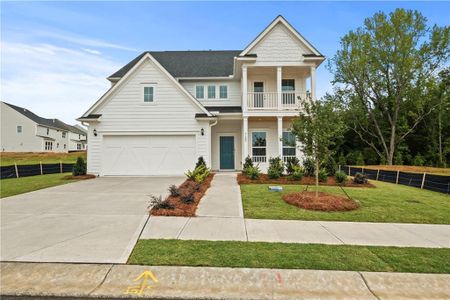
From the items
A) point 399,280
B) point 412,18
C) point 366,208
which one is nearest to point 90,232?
point 399,280

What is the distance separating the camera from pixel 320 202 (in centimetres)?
725

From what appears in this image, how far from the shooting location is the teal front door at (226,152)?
16.7 metres

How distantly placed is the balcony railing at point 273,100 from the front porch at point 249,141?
0.88 m

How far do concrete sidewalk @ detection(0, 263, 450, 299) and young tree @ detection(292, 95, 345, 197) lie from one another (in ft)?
15.4

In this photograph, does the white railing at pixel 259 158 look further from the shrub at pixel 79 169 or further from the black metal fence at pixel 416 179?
the shrub at pixel 79 169

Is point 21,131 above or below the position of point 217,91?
below

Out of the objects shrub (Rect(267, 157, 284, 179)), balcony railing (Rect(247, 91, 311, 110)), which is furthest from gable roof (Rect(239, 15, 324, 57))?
shrub (Rect(267, 157, 284, 179))

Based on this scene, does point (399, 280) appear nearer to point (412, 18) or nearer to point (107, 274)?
point (107, 274)

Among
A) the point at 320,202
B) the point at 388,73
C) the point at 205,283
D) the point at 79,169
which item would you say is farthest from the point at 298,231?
the point at 388,73

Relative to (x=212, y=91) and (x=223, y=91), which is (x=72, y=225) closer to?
(x=212, y=91)

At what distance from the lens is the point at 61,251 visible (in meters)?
3.98

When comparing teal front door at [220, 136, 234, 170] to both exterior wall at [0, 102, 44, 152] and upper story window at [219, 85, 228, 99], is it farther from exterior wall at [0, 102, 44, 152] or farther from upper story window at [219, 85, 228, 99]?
exterior wall at [0, 102, 44, 152]

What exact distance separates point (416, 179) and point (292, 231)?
33.6 feet

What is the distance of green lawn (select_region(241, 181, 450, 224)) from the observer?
243 inches
